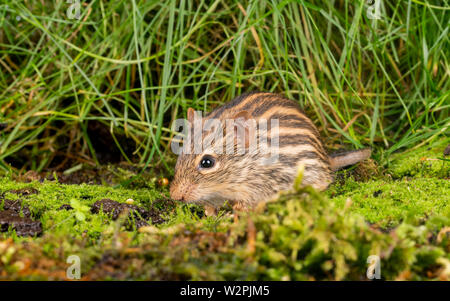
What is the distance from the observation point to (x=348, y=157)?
3.43 meters

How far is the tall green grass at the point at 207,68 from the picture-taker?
3871 mm

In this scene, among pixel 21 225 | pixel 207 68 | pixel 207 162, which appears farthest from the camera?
pixel 207 68

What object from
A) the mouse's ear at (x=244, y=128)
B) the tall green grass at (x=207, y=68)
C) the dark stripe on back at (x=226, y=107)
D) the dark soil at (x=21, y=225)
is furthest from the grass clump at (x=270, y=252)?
the tall green grass at (x=207, y=68)

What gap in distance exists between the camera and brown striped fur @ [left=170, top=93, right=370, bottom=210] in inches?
119

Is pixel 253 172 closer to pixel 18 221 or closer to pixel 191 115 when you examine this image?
pixel 191 115

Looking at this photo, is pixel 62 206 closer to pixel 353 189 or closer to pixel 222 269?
pixel 222 269

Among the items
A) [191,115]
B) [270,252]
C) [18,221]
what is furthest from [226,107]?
[270,252]

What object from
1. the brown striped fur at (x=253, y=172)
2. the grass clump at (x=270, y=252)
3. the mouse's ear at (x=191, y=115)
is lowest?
the grass clump at (x=270, y=252)

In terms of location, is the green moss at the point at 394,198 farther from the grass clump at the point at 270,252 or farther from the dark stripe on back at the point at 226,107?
the dark stripe on back at the point at 226,107

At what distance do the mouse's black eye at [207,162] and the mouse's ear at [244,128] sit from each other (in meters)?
0.22

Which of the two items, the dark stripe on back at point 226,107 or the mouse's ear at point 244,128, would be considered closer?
the mouse's ear at point 244,128

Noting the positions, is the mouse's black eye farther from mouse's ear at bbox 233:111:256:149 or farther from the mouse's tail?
the mouse's tail

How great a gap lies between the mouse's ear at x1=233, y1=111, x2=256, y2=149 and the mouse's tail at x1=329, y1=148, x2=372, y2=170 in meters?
0.73

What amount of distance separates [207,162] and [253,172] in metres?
0.32
